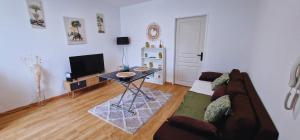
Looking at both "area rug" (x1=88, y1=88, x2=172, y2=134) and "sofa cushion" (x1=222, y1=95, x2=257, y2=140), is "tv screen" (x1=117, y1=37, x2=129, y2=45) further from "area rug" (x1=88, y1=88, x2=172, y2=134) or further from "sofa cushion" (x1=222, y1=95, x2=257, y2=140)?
"sofa cushion" (x1=222, y1=95, x2=257, y2=140)

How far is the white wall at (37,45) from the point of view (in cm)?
263

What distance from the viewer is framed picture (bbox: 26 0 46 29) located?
9.36 feet

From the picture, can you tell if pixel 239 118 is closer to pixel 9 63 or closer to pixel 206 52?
pixel 206 52

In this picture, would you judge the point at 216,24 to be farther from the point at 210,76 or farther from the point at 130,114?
the point at 130,114

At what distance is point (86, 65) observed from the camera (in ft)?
12.8

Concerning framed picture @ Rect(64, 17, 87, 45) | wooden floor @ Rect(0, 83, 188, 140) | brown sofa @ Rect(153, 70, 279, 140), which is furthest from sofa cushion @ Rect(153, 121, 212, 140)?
framed picture @ Rect(64, 17, 87, 45)

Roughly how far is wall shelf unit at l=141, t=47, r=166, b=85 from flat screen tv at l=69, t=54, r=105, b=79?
1472 millimetres

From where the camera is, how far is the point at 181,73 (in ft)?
14.0

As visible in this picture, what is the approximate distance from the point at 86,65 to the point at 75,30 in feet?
3.30

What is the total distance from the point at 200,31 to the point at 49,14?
3817 mm

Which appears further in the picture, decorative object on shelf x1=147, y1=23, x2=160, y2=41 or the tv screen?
the tv screen

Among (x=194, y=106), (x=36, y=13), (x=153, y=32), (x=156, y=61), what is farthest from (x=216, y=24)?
(x=36, y=13)

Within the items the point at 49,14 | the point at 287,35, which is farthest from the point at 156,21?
the point at 287,35

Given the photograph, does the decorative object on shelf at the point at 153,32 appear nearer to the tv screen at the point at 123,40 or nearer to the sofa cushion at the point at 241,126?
the tv screen at the point at 123,40
